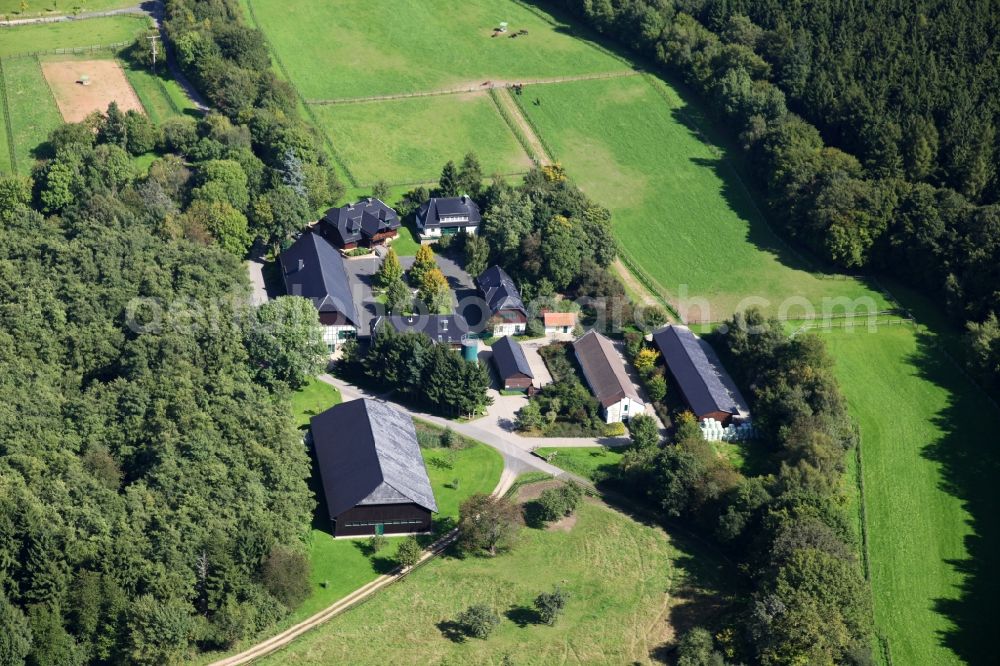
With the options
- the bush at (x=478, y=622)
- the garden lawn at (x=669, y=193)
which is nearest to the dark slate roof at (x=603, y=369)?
the garden lawn at (x=669, y=193)

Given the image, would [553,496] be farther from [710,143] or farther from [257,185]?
[710,143]

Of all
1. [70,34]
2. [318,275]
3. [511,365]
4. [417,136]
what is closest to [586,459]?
[511,365]

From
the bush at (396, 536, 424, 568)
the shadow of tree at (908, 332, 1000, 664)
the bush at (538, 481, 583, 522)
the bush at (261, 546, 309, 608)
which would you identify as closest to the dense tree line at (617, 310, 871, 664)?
the bush at (538, 481, 583, 522)

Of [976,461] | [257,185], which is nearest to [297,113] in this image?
[257,185]

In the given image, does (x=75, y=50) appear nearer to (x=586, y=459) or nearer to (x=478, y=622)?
(x=586, y=459)

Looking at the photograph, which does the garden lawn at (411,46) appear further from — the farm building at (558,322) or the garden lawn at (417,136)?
the farm building at (558,322)

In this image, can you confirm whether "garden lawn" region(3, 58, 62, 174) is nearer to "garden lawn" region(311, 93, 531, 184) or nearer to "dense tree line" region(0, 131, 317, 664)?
"dense tree line" region(0, 131, 317, 664)
